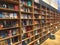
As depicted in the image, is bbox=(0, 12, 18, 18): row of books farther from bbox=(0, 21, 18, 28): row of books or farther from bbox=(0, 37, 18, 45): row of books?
bbox=(0, 37, 18, 45): row of books

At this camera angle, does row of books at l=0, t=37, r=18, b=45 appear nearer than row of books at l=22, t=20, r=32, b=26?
Yes

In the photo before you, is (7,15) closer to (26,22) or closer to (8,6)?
(8,6)

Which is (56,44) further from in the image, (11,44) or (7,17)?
Answer: (7,17)

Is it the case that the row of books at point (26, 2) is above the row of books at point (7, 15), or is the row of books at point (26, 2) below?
above

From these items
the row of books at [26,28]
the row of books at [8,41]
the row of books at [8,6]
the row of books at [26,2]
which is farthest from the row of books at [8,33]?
the row of books at [26,2]

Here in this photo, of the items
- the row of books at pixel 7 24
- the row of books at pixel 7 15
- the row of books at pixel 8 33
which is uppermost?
the row of books at pixel 7 15

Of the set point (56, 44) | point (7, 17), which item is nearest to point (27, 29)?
point (7, 17)

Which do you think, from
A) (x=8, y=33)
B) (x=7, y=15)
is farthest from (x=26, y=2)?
(x=8, y=33)

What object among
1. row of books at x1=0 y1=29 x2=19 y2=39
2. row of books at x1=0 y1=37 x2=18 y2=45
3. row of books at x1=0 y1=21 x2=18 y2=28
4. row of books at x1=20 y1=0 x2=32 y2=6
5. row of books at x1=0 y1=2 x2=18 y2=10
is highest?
row of books at x1=20 y1=0 x2=32 y2=6

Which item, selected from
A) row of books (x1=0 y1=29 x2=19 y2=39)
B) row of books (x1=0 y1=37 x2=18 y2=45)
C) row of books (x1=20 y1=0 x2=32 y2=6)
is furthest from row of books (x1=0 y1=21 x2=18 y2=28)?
row of books (x1=20 y1=0 x2=32 y2=6)

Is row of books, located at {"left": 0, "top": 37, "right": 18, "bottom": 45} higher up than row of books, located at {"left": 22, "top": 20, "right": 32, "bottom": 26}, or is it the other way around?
row of books, located at {"left": 22, "top": 20, "right": 32, "bottom": 26}

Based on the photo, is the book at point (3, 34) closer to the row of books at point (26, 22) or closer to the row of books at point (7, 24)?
the row of books at point (7, 24)

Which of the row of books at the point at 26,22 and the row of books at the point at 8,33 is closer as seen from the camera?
the row of books at the point at 8,33

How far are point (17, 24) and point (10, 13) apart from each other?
445 millimetres
